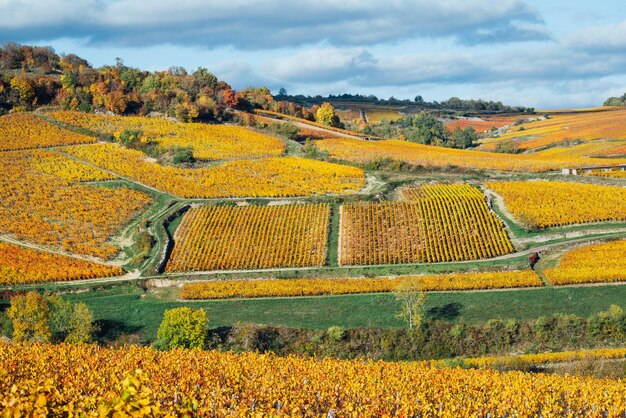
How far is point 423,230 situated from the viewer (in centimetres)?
6378

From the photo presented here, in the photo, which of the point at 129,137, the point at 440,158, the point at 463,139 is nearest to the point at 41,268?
the point at 129,137

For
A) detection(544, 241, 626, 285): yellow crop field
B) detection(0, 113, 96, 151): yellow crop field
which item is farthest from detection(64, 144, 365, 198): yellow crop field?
detection(544, 241, 626, 285): yellow crop field

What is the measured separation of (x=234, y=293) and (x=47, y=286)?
603 inches

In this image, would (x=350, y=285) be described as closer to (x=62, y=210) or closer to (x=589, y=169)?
(x=62, y=210)

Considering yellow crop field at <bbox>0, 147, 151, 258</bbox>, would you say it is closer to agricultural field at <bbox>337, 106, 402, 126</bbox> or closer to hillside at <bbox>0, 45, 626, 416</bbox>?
hillside at <bbox>0, 45, 626, 416</bbox>

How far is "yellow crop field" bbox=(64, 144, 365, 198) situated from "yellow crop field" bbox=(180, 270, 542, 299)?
2078cm

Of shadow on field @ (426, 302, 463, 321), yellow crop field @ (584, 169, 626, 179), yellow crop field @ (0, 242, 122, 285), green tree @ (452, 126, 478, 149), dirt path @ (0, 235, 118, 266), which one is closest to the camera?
shadow on field @ (426, 302, 463, 321)

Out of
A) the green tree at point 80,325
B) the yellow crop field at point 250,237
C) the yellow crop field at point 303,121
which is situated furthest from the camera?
the yellow crop field at point 303,121

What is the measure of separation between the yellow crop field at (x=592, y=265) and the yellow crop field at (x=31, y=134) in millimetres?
65080

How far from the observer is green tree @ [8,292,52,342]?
45406 mm

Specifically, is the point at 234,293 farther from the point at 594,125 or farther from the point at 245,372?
the point at 594,125

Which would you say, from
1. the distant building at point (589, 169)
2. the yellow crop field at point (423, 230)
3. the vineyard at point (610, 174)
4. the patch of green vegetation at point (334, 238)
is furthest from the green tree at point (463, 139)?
the patch of green vegetation at point (334, 238)

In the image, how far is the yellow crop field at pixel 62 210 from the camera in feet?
215

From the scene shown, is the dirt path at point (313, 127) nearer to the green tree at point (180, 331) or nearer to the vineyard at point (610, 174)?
the vineyard at point (610, 174)
